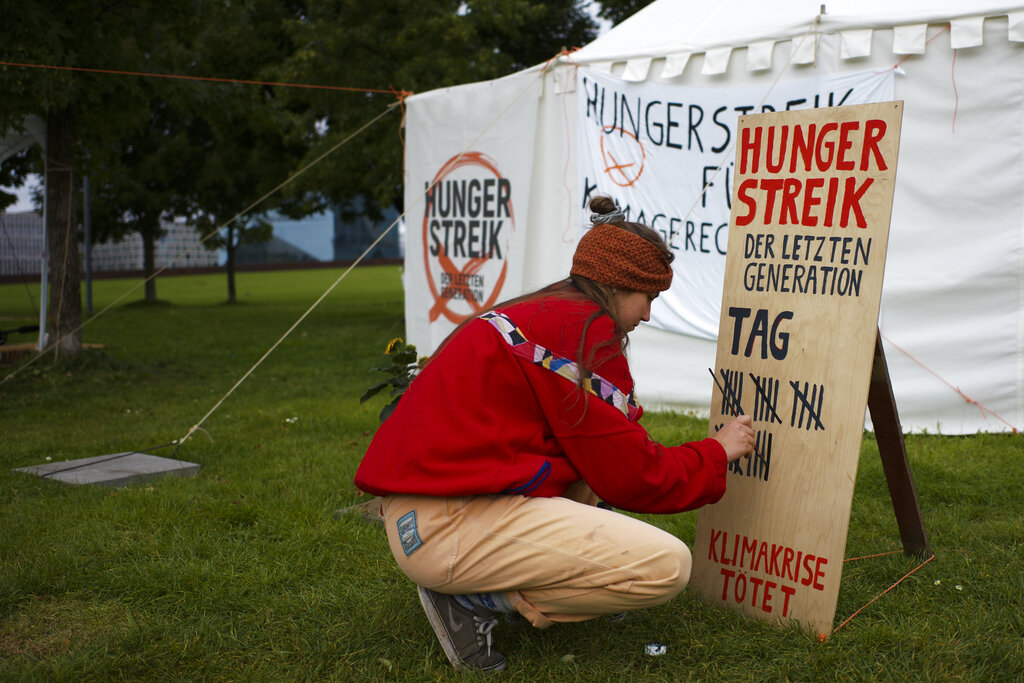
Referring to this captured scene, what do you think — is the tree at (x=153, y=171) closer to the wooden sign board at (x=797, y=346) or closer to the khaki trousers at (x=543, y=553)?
the wooden sign board at (x=797, y=346)

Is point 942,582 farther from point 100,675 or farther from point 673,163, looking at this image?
point 673,163

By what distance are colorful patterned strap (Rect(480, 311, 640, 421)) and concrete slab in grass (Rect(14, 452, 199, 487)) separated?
3.12m

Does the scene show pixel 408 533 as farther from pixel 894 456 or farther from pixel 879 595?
pixel 894 456

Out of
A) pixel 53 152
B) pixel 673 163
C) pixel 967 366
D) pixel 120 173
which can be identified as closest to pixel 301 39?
pixel 53 152

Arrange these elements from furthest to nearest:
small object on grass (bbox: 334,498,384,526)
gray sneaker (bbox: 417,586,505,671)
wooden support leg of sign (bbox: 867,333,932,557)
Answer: small object on grass (bbox: 334,498,384,526), wooden support leg of sign (bbox: 867,333,932,557), gray sneaker (bbox: 417,586,505,671)

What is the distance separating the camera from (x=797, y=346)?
117 inches

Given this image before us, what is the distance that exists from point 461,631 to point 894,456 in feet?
5.47

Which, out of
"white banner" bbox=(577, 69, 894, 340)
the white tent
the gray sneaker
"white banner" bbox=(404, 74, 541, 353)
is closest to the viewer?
the gray sneaker

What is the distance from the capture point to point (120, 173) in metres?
18.0

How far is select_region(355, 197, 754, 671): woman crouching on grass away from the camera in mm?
2434

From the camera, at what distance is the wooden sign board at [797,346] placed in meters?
2.84

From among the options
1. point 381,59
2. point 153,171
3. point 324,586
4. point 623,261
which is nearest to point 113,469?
point 324,586

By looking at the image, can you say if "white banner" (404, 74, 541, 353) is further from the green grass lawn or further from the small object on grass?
the small object on grass

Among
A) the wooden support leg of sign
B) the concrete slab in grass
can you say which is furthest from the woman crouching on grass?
the concrete slab in grass
